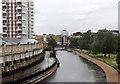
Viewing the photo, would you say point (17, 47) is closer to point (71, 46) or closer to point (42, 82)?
point (42, 82)

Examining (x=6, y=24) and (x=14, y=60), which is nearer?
(x=14, y=60)

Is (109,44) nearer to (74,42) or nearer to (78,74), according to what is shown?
(78,74)

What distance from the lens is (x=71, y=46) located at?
109625 mm

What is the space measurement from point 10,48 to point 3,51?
1.99 meters

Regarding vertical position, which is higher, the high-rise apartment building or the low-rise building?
the high-rise apartment building

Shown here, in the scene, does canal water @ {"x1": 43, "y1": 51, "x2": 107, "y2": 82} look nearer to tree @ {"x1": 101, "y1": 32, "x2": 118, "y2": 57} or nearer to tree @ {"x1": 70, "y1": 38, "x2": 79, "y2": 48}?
tree @ {"x1": 101, "y1": 32, "x2": 118, "y2": 57}

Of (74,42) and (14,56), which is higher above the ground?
(74,42)

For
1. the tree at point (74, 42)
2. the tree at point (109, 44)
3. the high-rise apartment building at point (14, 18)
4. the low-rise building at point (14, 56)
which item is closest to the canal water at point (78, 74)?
the low-rise building at point (14, 56)

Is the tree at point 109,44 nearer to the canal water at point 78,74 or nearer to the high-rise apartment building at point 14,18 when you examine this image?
the canal water at point 78,74

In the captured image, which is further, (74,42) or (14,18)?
(74,42)

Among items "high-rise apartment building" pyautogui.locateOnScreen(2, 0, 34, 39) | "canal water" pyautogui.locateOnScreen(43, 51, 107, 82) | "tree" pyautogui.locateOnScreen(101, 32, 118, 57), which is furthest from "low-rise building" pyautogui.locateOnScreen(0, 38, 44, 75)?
"tree" pyautogui.locateOnScreen(101, 32, 118, 57)

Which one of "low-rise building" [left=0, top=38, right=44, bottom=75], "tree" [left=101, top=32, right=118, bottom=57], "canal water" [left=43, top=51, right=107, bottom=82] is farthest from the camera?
"tree" [left=101, top=32, right=118, bottom=57]

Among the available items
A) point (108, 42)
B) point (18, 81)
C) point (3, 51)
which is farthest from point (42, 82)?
point (108, 42)

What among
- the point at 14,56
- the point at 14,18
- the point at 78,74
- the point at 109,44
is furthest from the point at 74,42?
the point at 14,56
